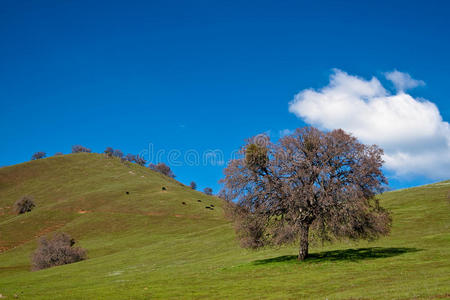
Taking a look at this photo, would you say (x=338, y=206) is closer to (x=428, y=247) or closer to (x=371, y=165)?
(x=371, y=165)

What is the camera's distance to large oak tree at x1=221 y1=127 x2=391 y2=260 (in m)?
34.6

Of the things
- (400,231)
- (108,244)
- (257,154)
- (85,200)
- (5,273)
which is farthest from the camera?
(85,200)

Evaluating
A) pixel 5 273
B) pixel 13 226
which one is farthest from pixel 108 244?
pixel 13 226

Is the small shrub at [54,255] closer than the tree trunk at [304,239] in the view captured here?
No

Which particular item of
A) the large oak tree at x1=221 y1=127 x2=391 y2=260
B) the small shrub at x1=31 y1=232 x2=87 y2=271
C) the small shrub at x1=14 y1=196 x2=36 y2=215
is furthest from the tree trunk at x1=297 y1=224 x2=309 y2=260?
the small shrub at x1=14 y1=196 x2=36 y2=215

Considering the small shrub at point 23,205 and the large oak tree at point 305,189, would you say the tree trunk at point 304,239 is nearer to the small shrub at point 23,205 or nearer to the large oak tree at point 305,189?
the large oak tree at point 305,189

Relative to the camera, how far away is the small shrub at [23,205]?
13438 centimetres

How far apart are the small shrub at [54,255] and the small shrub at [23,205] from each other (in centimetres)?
6991

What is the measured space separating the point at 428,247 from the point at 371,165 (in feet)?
38.9

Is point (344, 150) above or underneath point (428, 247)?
above

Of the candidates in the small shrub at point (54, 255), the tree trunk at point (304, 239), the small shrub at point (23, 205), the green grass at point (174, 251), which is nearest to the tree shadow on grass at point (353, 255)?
the green grass at point (174, 251)

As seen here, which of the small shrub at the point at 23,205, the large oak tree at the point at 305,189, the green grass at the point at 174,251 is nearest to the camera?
the green grass at the point at 174,251

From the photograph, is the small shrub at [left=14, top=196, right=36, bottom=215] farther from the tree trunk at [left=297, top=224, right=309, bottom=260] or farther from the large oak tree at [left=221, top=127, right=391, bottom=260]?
the tree trunk at [left=297, top=224, right=309, bottom=260]

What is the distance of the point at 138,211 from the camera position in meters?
125
